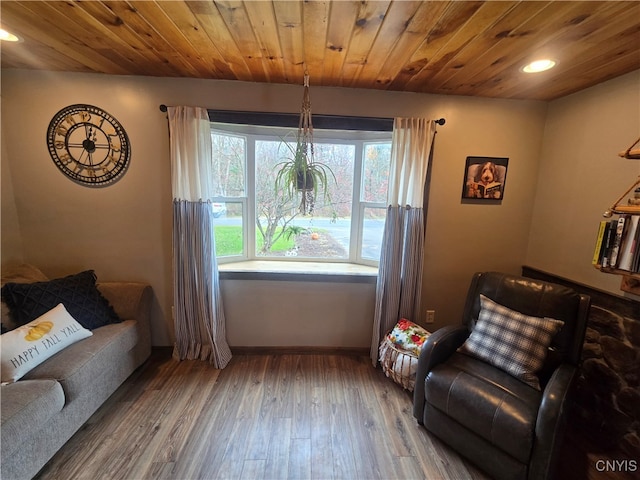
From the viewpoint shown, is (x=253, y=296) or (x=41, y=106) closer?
(x=41, y=106)

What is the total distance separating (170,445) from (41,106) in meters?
2.62

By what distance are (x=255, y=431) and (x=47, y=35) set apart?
2.66m

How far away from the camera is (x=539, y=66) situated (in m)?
1.58

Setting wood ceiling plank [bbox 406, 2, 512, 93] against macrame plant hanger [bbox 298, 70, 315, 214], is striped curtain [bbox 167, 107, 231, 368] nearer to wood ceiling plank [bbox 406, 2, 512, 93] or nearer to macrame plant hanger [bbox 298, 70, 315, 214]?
macrame plant hanger [bbox 298, 70, 315, 214]

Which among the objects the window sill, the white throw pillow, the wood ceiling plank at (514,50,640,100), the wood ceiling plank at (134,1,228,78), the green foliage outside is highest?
the wood ceiling plank at (514,50,640,100)

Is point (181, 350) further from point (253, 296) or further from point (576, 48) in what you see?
point (576, 48)

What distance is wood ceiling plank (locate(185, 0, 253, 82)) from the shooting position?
3.83 ft

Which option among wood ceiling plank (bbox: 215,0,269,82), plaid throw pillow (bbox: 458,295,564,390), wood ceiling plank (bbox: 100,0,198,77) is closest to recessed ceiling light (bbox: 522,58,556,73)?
plaid throw pillow (bbox: 458,295,564,390)

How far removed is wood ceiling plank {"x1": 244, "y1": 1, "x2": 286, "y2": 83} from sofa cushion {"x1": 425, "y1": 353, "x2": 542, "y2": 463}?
217 centimetres

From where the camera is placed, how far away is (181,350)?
225 cm

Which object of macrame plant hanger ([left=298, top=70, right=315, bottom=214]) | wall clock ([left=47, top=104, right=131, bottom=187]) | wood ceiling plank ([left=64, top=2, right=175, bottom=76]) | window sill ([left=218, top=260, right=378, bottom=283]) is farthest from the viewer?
window sill ([left=218, top=260, right=378, bottom=283])

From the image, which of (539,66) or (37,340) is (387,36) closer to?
(539,66)

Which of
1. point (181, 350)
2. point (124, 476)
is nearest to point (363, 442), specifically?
point (124, 476)

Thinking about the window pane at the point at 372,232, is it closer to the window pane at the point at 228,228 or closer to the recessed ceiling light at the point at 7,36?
the window pane at the point at 228,228
